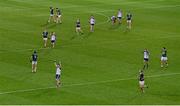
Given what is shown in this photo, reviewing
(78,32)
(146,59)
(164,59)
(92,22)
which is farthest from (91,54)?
(92,22)

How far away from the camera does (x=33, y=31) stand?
60625mm

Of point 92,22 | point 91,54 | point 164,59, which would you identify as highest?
point 92,22

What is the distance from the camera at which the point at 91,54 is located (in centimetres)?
5022

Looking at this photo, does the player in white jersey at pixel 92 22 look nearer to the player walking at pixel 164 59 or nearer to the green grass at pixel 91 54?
the green grass at pixel 91 54

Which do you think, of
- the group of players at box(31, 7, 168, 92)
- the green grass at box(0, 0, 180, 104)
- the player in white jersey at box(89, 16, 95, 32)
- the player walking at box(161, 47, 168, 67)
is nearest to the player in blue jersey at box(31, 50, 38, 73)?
the group of players at box(31, 7, 168, 92)

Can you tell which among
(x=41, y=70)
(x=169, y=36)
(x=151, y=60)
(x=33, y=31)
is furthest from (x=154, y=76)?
(x=33, y=31)

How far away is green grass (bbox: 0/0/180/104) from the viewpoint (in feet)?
124

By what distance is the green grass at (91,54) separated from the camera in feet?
124

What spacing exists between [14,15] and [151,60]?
2842 centimetres

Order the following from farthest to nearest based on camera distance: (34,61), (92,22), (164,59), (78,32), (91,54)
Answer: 1. (92,22)
2. (78,32)
3. (91,54)
4. (164,59)
5. (34,61)

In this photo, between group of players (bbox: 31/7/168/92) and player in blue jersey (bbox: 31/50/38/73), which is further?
player in blue jersey (bbox: 31/50/38/73)

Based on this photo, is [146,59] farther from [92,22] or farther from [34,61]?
[92,22]

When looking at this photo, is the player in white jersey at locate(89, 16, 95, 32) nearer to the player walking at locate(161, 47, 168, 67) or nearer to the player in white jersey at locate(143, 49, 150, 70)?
the player in white jersey at locate(143, 49, 150, 70)

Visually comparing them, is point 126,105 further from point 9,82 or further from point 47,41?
point 47,41
